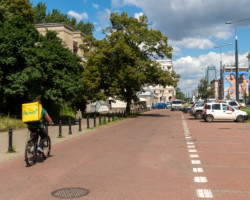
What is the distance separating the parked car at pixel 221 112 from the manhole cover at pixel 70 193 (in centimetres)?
2266

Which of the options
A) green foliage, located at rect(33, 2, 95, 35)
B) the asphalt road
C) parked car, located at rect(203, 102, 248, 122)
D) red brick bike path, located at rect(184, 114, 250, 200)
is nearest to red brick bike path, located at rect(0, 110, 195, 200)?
the asphalt road

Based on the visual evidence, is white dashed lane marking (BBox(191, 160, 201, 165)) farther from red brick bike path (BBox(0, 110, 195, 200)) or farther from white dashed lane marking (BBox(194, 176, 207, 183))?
white dashed lane marking (BBox(194, 176, 207, 183))

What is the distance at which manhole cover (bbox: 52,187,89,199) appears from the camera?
5.67 meters

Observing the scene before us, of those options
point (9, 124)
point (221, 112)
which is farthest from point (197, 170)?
point (221, 112)

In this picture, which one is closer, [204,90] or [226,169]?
[226,169]

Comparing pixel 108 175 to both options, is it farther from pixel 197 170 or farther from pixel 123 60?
pixel 123 60

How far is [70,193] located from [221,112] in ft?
76.4

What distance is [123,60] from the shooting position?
38156 mm

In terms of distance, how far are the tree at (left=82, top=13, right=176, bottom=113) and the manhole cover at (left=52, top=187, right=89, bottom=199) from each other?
2977 cm

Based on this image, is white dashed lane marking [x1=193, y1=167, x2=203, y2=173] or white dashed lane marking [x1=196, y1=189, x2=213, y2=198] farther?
white dashed lane marking [x1=193, y1=167, x2=203, y2=173]

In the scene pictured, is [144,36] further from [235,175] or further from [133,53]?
[235,175]

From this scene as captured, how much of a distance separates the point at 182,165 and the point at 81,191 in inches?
131

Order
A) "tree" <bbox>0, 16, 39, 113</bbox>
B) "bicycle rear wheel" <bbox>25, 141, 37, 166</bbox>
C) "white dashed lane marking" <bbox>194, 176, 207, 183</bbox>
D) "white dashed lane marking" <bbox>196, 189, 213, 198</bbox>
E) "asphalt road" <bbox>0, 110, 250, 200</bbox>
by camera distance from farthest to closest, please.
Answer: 1. "tree" <bbox>0, 16, 39, 113</bbox>
2. "bicycle rear wheel" <bbox>25, 141, 37, 166</bbox>
3. "white dashed lane marking" <bbox>194, 176, 207, 183</bbox>
4. "asphalt road" <bbox>0, 110, 250, 200</bbox>
5. "white dashed lane marking" <bbox>196, 189, 213, 198</bbox>

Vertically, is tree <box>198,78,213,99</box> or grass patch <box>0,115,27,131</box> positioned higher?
tree <box>198,78,213,99</box>
